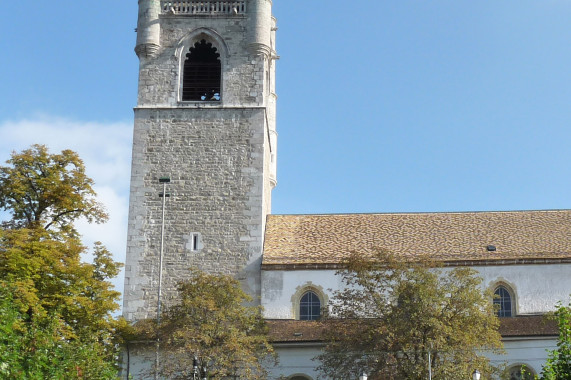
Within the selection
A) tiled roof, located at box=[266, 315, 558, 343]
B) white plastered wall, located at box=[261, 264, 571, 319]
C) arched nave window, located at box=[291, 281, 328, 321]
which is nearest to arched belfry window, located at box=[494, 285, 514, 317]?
white plastered wall, located at box=[261, 264, 571, 319]

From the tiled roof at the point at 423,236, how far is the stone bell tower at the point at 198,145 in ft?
5.72

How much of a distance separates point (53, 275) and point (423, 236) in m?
16.1

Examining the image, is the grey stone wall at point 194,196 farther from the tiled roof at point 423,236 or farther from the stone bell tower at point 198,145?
the tiled roof at point 423,236

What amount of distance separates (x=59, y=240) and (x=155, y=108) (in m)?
7.66

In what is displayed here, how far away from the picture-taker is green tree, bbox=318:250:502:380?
33094mm

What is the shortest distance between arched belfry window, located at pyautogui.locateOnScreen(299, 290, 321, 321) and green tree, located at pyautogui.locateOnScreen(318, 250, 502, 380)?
17.1ft

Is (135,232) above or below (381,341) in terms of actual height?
above

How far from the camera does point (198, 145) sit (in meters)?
42.6

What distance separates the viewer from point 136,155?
42.5 meters

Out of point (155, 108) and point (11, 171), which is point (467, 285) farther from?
point (11, 171)

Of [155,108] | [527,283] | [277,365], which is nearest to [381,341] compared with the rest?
[277,365]

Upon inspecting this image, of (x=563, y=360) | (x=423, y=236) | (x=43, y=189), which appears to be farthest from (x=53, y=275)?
(x=563, y=360)

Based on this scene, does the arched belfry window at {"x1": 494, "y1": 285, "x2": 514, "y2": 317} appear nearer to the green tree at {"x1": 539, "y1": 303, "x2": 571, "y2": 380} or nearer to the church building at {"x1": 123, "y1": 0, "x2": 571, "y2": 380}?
the church building at {"x1": 123, "y1": 0, "x2": 571, "y2": 380}

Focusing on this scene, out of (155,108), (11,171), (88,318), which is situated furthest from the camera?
(155,108)
